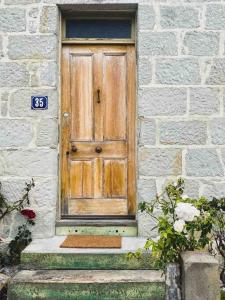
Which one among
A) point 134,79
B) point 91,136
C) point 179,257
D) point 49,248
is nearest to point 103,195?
point 91,136

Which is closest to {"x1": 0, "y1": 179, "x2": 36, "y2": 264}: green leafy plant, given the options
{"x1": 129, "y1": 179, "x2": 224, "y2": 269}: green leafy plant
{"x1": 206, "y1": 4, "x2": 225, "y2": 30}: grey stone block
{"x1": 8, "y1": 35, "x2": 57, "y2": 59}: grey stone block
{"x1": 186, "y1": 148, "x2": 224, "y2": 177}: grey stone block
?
{"x1": 8, "y1": 35, "x2": 57, "y2": 59}: grey stone block

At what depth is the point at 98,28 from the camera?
5719 mm

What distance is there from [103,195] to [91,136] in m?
0.73

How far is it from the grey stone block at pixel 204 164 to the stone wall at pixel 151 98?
1 cm

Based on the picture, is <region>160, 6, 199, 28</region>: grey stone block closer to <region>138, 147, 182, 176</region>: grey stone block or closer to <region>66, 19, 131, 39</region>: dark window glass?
<region>66, 19, 131, 39</region>: dark window glass

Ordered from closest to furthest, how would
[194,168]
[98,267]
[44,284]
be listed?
1. [44,284]
2. [98,267]
3. [194,168]

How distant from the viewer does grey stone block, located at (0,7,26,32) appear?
5.38 metres

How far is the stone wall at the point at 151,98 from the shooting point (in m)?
5.30

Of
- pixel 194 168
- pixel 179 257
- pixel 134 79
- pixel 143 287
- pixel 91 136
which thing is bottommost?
pixel 143 287

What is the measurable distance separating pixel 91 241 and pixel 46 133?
52.7 inches

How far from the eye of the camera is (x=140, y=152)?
5320 mm

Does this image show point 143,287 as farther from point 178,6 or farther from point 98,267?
point 178,6

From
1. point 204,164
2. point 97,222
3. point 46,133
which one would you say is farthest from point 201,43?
point 97,222

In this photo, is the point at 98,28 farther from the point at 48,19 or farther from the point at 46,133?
the point at 46,133
